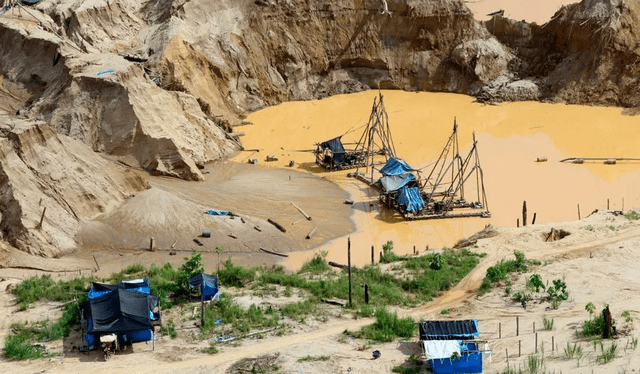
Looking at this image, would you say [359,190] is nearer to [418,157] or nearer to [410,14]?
[418,157]

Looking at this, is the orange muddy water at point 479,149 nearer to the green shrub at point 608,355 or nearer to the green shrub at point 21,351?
the green shrub at point 21,351

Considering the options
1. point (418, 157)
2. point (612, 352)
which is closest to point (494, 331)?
point (612, 352)

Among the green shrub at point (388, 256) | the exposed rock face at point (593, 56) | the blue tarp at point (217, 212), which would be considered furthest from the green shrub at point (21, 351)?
the exposed rock face at point (593, 56)

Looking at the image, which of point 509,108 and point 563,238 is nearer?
point 563,238

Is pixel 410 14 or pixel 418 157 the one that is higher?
pixel 410 14

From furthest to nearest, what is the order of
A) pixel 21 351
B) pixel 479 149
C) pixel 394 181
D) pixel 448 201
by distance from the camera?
pixel 479 149 → pixel 394 181 → pixel 448 201 → pixel 21 351

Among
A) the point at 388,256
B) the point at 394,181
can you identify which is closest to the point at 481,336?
the point at 388,256

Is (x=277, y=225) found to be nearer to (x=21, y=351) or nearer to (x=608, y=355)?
(x=21, y=351)
